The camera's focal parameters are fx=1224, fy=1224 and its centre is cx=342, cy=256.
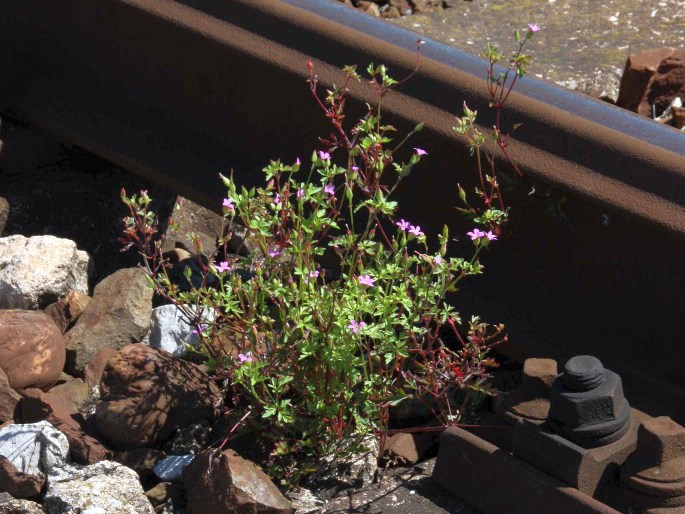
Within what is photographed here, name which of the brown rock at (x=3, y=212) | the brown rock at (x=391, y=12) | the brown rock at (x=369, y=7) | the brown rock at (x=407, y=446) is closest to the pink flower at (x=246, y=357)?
the brown rock at (x=407, y=446)

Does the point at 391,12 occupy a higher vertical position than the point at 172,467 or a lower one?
higher

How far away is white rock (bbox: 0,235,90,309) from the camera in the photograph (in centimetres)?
400

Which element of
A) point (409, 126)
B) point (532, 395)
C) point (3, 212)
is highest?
point (409, 126)

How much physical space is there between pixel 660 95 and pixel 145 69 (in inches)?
82.1

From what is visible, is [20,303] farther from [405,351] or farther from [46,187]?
[405,351]

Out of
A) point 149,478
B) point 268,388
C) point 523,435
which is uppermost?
point 523,435

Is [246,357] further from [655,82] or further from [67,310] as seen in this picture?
[655,82]

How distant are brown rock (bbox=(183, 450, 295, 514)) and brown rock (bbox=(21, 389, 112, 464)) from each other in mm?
334

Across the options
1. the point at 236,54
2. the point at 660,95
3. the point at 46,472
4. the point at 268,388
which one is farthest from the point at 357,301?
the point at 660,95

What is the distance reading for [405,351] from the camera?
125 inches

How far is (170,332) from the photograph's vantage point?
380 cm

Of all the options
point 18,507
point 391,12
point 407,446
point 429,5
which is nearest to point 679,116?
point 407,446

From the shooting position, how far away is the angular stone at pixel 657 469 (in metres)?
2.80

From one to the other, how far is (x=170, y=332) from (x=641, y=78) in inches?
90.4
